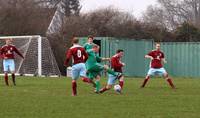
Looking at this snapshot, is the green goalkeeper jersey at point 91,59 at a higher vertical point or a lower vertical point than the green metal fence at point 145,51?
higher

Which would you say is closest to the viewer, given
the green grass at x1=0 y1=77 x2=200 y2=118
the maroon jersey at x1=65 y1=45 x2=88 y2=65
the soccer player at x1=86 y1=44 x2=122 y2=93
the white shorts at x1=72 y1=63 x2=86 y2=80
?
the green grass at x1=0 y1=77 x2=200 y2=118

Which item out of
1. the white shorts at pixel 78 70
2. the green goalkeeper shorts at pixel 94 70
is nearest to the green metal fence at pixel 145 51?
the green goalkeeper shorts at pixel 94 70

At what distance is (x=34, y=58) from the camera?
42281 mm

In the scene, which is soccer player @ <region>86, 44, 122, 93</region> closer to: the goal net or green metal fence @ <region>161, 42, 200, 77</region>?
the goal net

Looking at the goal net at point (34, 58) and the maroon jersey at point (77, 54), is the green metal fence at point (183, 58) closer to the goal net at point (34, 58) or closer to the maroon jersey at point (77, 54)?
the goal net at point (34, 58)

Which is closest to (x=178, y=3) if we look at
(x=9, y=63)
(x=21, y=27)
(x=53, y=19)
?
(x=53, y=19)

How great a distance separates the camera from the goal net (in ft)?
137

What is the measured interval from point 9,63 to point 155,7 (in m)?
63.3

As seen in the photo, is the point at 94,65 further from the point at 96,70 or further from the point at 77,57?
the point at 77,57

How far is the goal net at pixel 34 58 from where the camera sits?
41.7 metres

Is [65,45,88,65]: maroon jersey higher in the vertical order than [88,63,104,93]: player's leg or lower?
higher

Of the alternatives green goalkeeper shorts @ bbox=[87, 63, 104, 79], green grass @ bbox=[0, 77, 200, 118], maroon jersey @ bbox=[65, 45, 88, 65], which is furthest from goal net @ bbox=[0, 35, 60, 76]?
green grass @ bbox=[0, 77, 200, 118]

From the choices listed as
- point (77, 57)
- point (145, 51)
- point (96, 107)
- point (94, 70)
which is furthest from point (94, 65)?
point (145, 51)

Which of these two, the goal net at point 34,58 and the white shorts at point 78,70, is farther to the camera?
the goal net at point 34,58
